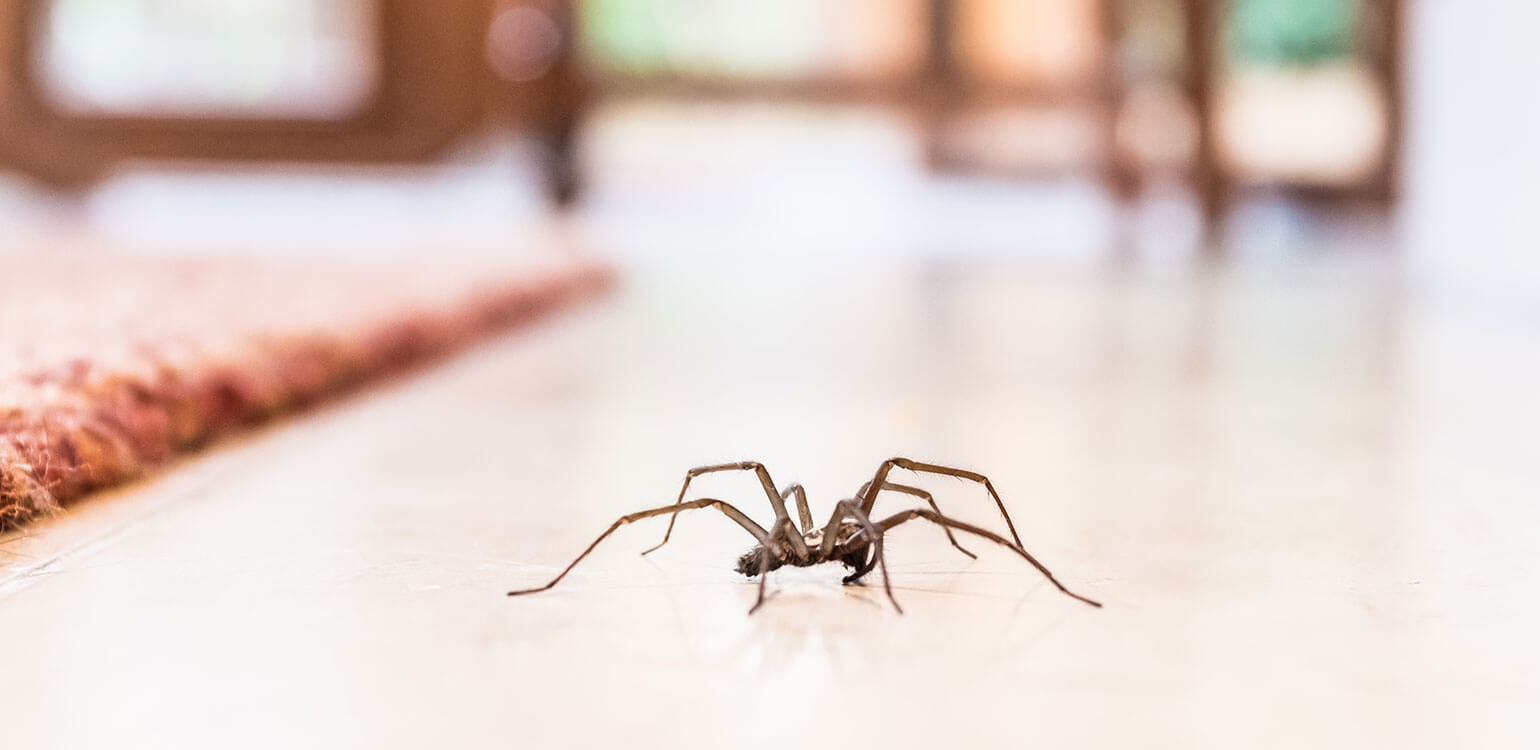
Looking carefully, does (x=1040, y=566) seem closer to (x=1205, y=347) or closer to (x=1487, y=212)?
(x=1205, y=347)

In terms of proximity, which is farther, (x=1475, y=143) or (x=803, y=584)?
(x=1475, y=143)

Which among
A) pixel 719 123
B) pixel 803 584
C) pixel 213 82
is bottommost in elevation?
pixel 803 584

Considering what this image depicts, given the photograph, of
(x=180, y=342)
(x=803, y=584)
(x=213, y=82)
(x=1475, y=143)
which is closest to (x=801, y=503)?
(x=803, y=584)

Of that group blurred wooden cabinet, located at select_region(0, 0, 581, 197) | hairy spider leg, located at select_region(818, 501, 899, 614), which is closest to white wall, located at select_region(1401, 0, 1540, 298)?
hairy spider leg, located at select_region(818, 501, 899, 614)

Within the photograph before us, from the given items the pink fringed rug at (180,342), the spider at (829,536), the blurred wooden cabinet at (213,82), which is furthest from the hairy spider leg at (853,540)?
the blurred wooden cabinet at (213,82)

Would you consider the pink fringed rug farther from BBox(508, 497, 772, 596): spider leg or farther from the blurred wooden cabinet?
the blurred wooden cabinet

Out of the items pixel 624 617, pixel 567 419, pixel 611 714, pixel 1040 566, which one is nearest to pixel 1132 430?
pixel 567 419

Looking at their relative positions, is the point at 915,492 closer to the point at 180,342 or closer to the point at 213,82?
the point at 180,342
